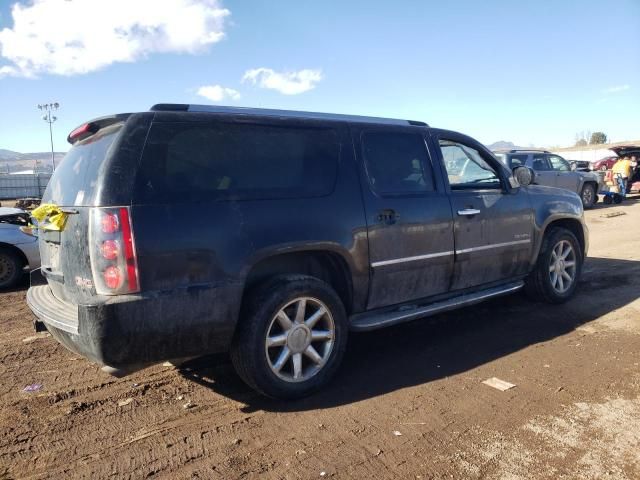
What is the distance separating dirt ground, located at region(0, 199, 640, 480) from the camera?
2.83m

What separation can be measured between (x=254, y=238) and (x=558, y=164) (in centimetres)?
1633

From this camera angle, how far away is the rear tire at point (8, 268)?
7395mm

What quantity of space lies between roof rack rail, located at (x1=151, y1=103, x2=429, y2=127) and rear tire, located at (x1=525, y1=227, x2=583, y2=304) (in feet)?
6.82

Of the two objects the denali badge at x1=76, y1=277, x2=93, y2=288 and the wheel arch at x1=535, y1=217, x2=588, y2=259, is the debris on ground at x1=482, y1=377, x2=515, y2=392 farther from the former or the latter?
the denali badge at x1=76, y1=277, x2=93, y2=288

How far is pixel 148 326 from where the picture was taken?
10.0 ft

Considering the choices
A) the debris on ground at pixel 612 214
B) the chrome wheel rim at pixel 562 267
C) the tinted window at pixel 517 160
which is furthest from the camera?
the debris on ground at pixel 612 214

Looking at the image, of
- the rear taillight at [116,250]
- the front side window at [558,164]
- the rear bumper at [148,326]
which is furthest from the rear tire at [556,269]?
the front side window at [558,164]

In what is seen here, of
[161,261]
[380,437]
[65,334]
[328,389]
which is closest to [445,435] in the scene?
[380,437]

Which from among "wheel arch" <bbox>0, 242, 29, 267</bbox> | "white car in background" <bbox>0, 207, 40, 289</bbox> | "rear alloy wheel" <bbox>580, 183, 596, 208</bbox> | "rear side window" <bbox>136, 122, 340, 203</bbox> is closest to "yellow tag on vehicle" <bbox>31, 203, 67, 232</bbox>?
"rear side window" <bbox>136, 122, 340, 203</bbox>

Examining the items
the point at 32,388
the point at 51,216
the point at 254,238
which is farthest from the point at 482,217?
the point at 32,388

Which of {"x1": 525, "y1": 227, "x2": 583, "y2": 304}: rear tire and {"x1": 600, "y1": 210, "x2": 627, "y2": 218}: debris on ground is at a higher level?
{"x1": 525, "y1": 227, "x2": 583, "y2": 304}: rear tire

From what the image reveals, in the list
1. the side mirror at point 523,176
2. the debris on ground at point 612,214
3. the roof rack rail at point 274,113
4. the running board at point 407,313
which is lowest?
the debris on ground at point 612,214

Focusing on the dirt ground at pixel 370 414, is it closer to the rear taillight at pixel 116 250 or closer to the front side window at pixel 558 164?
the rear taillight at pixel 116 250

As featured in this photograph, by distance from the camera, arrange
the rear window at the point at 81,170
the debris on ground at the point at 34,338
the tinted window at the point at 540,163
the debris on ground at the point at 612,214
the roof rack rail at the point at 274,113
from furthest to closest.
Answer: the tinted window at the point at 540,163 → the debris on ground at the point at 612,214 → the debris on ground at the point at 34,338 → the roof rack rail at the point at 274,113 → the rear window at the point at 81,170
